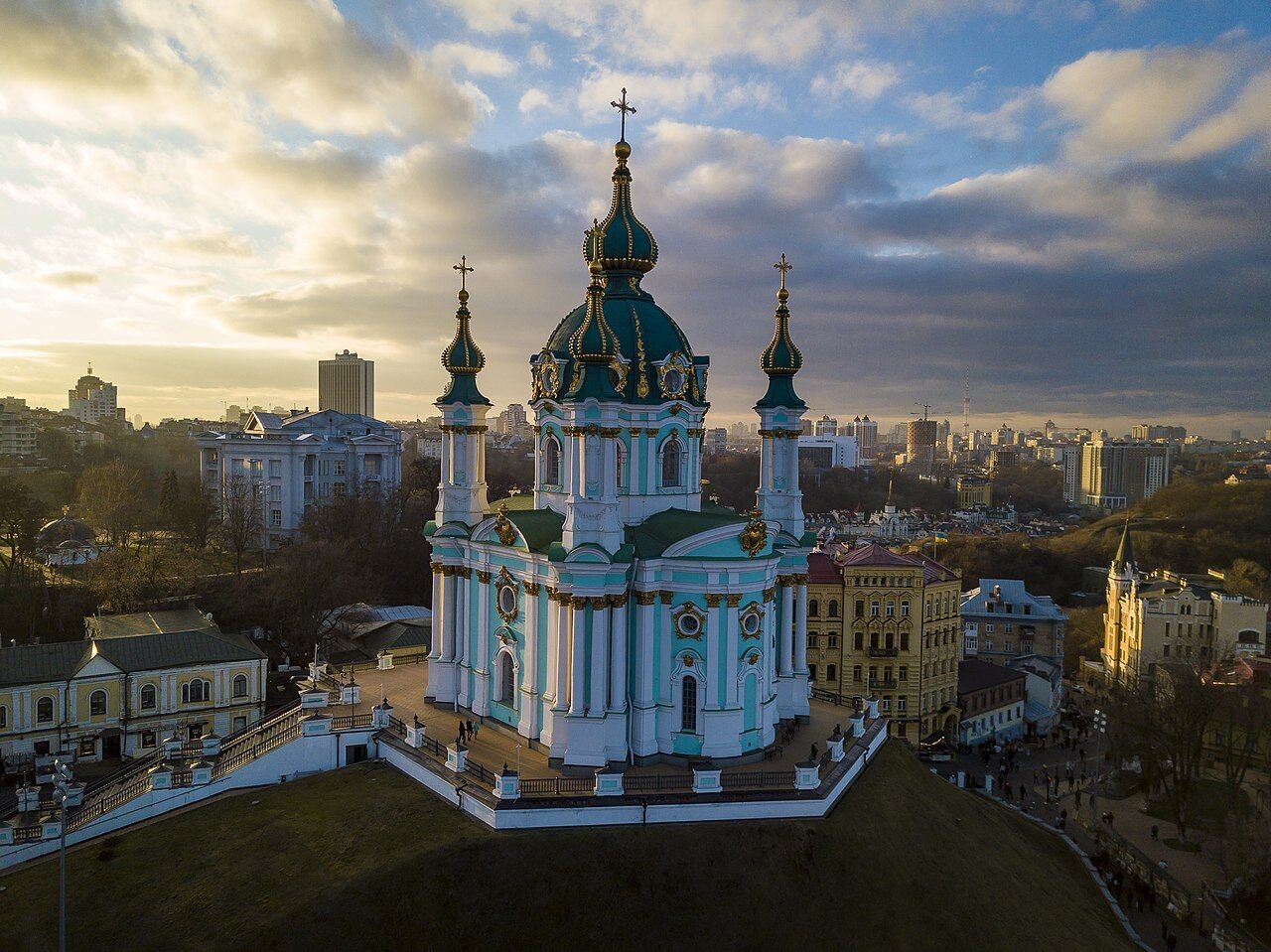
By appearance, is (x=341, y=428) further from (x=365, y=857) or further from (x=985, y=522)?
(x=985, y=522)

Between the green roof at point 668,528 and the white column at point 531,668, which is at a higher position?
the green roof at point 668,528

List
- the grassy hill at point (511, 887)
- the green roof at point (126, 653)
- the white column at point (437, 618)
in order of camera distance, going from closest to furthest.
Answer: the grassy hill at point (511, 887) < the white column at point (437, 618) < the green roof at point (126, 653)

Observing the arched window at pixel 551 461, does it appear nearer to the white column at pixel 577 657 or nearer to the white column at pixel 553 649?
the white column at pixel 553 649

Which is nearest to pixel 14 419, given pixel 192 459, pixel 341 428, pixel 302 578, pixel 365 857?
pixel 192 459

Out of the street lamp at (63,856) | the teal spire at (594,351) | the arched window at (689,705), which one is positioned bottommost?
the street lamp at (63,856)

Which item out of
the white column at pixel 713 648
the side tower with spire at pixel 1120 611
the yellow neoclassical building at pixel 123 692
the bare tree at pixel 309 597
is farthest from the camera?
the side tower with spire at pixel 1120 611

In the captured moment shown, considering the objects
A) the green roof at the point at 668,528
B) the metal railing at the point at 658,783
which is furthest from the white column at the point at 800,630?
the metal railing at the point at 658,783
